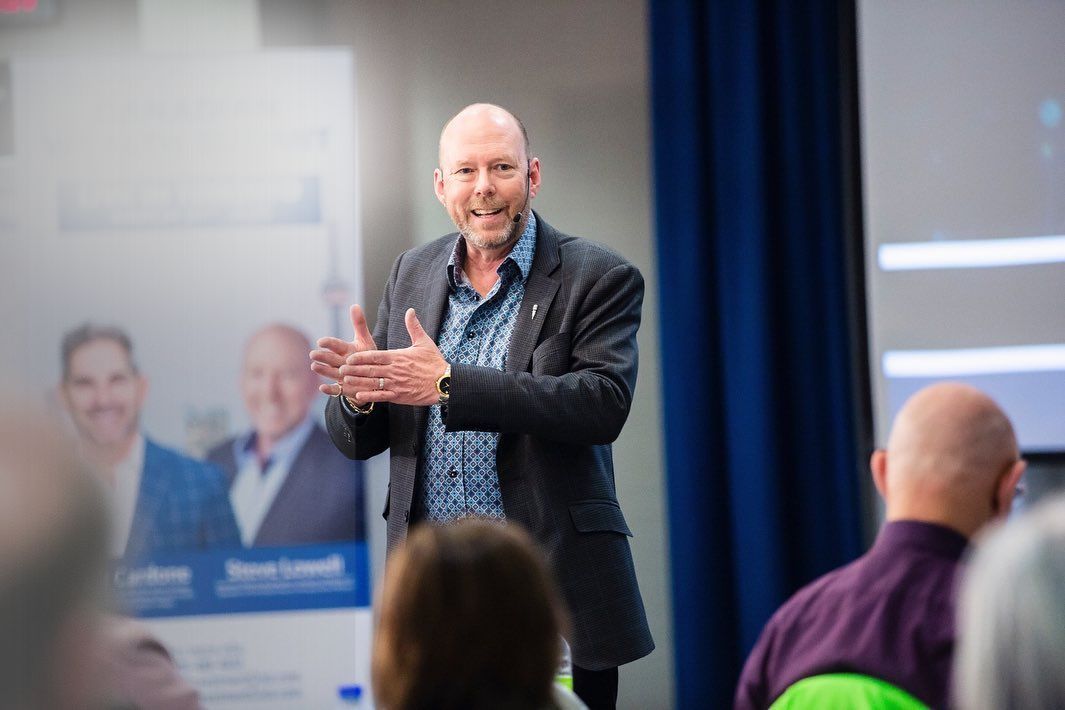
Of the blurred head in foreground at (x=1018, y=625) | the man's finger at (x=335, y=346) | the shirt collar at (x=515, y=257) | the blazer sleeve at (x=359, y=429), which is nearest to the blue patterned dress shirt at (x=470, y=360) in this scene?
the shirt collar at (x=515, y=257)

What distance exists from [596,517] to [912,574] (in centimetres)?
114

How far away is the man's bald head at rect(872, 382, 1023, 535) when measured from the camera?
5.21 feet

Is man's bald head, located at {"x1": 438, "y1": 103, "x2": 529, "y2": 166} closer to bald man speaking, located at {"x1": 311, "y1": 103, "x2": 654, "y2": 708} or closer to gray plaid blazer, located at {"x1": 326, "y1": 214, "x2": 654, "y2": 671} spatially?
bald man speaking, located at {"x1": 311, "y1": 103, "x2": 654, "y2": 708}

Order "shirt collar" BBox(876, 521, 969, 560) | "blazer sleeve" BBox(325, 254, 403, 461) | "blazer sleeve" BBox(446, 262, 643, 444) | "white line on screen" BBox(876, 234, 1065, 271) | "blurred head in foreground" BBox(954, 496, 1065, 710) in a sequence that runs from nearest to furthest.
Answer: "blurred head in foreground" BBox(954, 496, 1065, 710) → "shirt collar" BBox(876, 521, 969, 560) → "blazer sleeve" BBox(446, 262, 643, 444) → "blazer sleeve" BBox(325, 254, 403, 461) → "white line on screen" BBox(876, 234, 1065, 271)

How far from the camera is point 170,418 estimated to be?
3.83 metres

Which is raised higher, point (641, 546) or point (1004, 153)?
point (1004, 153)

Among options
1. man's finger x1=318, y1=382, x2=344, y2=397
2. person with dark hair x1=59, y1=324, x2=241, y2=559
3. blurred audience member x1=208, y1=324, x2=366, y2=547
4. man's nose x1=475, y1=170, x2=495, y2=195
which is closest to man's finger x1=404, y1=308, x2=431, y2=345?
man's finger x1=318, y1=382, x2=344, y2=397

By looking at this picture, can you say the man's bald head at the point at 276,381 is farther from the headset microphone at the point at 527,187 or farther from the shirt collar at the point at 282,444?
the headset microphone at the point at 527,187

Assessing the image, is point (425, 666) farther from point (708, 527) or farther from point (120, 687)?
point (708, 527)

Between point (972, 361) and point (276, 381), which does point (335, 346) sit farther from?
point (972, 361)

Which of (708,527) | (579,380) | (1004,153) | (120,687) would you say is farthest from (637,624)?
(1004,153)

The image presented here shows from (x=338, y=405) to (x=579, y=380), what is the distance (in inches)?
23.2

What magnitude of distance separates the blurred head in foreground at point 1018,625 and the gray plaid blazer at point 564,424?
1460mm

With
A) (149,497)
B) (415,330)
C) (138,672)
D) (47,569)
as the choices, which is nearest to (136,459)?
(149,497)
